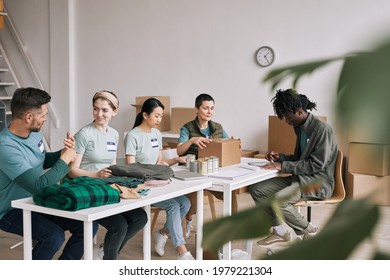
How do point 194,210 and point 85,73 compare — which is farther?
point 85,73

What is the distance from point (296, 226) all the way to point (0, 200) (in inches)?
83.9

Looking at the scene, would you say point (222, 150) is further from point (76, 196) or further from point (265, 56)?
point (265, 56)

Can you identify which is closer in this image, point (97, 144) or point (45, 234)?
point (45, 234)

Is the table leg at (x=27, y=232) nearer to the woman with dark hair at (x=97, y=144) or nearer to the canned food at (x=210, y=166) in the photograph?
the woman with dark hair at (x=97, y=144)

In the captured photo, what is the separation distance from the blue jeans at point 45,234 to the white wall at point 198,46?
330 centimetres

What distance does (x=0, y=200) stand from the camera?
328 centimetres

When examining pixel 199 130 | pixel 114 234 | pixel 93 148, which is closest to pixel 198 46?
pixel 199 130

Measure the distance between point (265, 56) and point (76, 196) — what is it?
181 inches

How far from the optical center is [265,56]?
276 inches

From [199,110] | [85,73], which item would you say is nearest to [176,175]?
[199,110]

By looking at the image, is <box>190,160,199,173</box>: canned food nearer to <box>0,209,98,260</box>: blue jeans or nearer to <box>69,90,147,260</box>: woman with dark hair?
<box>69,90,147,260</box>: woman with dark hair

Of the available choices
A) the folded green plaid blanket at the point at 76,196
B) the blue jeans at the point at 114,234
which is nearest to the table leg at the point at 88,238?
the folded green plaid blanket at the point at 76,196

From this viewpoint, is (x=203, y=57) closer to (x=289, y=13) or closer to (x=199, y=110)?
(x=289, y=13)
